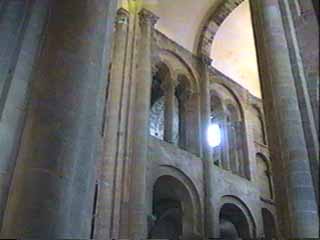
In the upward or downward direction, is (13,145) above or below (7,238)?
above

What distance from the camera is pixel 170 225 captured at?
14.7m

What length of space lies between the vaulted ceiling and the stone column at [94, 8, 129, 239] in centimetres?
170

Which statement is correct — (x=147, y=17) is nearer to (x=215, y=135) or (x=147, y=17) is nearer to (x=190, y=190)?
(x=190, y=190)

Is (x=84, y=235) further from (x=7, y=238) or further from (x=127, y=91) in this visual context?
(x=127, y=91)

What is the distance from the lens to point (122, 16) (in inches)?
462

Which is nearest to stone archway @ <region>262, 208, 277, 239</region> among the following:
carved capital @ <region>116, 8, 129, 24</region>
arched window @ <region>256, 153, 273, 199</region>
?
arched window @ <region>256, 153, 273, 199</region>

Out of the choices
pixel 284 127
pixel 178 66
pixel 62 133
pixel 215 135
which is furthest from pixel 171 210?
pixel 62 133

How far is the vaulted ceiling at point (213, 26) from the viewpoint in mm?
13609

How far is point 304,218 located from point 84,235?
296cm

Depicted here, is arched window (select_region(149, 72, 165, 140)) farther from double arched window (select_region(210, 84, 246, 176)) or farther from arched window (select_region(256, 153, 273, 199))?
arched window (select_region(256, 153, 273, 199))

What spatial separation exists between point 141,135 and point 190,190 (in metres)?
2.81

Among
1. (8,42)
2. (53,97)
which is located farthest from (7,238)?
(8,42)

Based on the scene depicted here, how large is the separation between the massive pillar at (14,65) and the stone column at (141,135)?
18.8ft

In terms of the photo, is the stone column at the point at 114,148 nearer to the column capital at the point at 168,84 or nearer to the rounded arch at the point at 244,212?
the column capital at the point at 168,84
